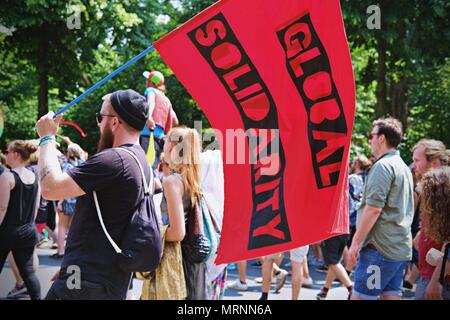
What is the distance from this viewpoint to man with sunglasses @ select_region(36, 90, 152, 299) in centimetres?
319

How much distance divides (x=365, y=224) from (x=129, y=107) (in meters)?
2.42

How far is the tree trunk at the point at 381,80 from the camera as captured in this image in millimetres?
14500

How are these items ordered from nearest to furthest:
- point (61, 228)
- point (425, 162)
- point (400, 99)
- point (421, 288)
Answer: point (421, 288)
point (425, 162)
point (61, 228)
point (400, 99)

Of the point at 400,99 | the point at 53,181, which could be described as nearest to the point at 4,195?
the point at 53,181

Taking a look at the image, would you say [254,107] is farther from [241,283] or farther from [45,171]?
[241,283]

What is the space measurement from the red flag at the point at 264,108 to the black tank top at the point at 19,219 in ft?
10.5

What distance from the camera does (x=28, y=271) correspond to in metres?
6.14

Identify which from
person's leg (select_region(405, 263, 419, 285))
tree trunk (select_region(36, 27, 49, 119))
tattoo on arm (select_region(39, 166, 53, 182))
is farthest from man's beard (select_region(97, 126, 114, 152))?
tree trunk (select_region(36, 27, 49, 119))

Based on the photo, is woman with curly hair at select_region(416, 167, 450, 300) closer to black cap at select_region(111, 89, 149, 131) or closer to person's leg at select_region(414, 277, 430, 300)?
person's leg at select_region(414, 277, 430, 300)
